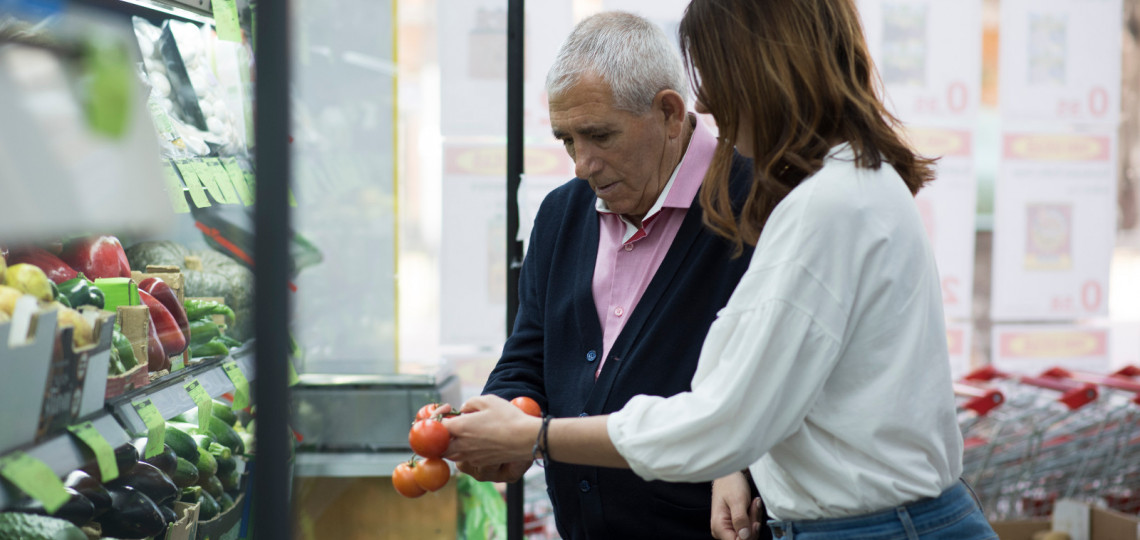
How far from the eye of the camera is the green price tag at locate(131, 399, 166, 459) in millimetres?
1449

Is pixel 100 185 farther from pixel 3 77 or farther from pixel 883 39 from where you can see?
pixel 883 39

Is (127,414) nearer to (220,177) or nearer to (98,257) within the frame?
(98,257)

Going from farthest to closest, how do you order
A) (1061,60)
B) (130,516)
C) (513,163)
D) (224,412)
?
(1061,60) → (513,163) → (224,412) → (130,516)

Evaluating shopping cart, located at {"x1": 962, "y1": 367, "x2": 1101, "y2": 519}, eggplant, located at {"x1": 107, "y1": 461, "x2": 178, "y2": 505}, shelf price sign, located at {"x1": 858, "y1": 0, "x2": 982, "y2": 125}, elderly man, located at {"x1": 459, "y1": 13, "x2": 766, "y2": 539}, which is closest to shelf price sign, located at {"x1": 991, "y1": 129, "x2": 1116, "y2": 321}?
shelf price sign, located at {"x1": 858, "y1": 0, "x2": 982, "y2": 125}

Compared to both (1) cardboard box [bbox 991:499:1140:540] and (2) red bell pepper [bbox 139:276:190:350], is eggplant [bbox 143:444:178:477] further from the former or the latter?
(1) cardboard box [bbox 991:499:1140:540]

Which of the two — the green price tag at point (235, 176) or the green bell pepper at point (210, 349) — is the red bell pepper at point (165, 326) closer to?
the green bell pepper at point (210, 349)

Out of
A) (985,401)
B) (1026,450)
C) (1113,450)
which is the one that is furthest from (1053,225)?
(985,401)

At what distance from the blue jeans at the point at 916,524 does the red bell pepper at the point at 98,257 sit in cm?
118

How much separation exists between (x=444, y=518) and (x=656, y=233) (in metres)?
1.30

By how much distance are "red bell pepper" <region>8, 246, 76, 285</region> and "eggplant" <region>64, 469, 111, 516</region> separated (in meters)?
0.30

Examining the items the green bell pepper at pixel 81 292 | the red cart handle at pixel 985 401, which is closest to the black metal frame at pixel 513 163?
the green bell pepper at pixel 81 292

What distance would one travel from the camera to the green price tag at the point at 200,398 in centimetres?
159

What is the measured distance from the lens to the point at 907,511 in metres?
1.16

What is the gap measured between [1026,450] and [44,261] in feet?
11.7
